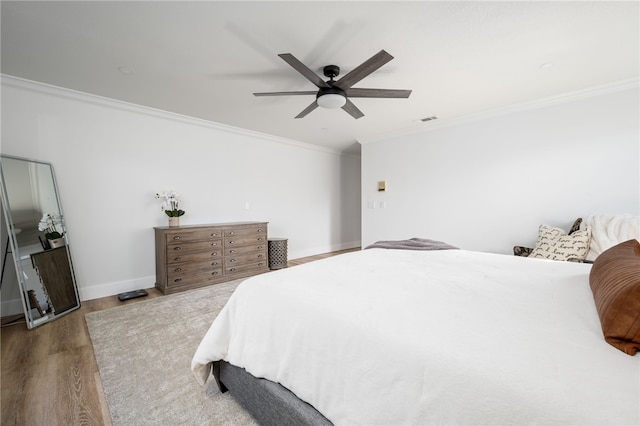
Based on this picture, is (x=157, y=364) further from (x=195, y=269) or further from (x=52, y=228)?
(x=52, y=228)

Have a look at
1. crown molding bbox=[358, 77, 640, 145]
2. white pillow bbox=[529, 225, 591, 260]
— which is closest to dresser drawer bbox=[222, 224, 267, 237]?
crown molding bbox=[358, 77, 640, 145]

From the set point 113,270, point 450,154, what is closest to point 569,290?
point 450,154

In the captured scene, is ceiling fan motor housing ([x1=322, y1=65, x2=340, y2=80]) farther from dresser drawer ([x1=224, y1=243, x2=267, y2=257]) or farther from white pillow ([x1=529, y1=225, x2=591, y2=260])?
white pillow ([x1=529, y1=225, x2=591, y2=260])

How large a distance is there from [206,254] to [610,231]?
4.56 m

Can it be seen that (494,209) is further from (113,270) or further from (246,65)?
(113,270)

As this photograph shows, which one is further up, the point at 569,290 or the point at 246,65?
the point at 246,65

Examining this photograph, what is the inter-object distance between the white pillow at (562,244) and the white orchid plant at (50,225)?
17.1 feet

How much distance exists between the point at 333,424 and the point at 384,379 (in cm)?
32

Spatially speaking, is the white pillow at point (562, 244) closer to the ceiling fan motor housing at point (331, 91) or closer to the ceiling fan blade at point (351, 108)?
the ceiling fan blade at point (351, 108)

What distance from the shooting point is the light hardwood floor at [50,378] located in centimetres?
141

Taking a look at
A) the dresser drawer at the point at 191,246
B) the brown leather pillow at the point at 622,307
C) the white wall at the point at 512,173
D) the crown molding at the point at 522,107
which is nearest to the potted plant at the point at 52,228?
the dresser drawer at the point at 191,246

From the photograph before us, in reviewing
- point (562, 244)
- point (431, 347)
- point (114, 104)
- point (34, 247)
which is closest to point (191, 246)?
point (34, 247)

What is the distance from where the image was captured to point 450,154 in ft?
13.4

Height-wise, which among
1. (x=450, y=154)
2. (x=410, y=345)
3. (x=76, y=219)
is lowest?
(x=410, y=345)
